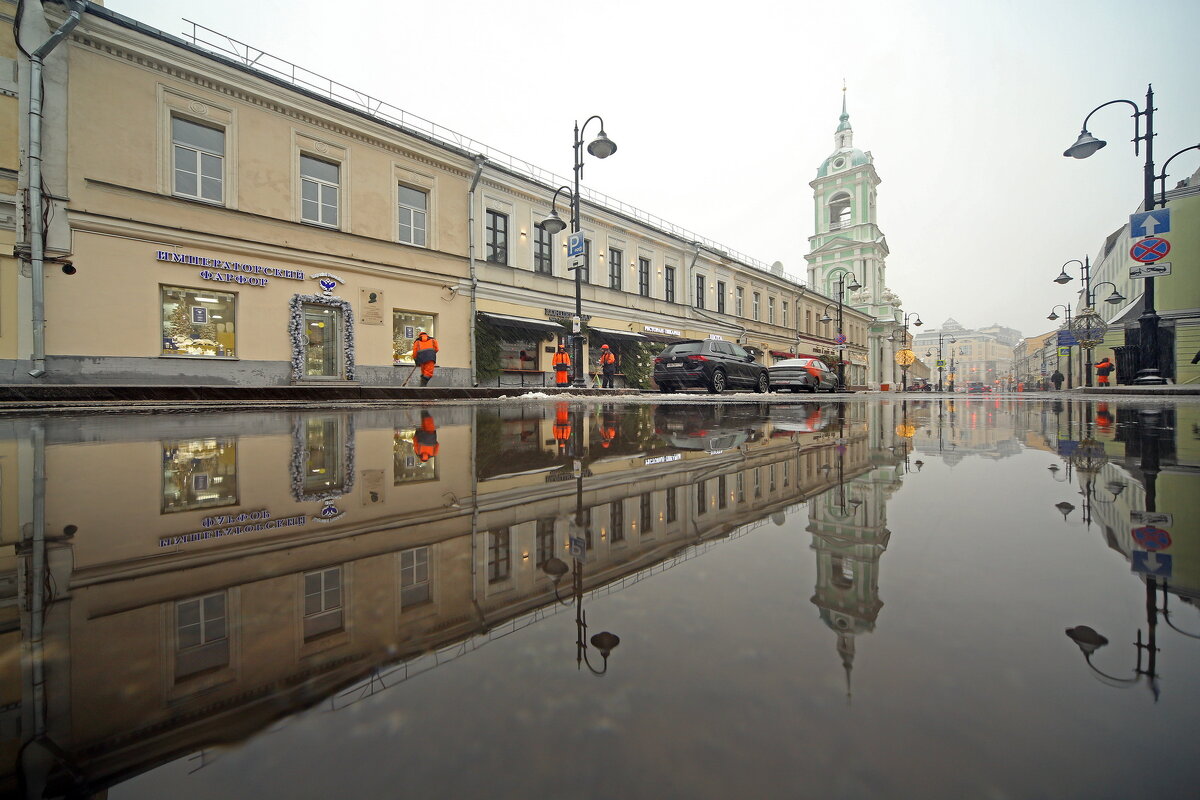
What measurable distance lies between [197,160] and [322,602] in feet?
59.9

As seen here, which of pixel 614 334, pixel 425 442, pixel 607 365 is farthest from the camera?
pixel 614 334

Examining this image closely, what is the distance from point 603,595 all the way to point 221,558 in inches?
40.9

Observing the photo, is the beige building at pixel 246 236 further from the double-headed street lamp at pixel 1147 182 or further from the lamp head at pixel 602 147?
the double-headed street lamp at pixel 1147 182

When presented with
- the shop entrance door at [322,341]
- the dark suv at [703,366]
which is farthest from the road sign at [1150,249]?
the shop entrance door at [322,341]

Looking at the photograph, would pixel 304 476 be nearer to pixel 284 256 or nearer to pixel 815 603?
pixel 815 603

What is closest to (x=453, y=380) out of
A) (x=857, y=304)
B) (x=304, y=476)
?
(x=304, y=476)

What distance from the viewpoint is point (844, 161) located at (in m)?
56.1

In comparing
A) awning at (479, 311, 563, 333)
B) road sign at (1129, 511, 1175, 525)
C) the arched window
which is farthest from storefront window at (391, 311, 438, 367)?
the arched window

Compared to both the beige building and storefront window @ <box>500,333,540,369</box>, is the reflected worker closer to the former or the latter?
the beige building

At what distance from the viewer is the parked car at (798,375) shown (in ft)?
61.8

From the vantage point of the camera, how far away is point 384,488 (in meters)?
2.30

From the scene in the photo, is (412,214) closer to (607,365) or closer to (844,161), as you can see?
A: (607,365)

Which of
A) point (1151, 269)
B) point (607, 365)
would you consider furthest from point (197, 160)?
point (1151, 269)

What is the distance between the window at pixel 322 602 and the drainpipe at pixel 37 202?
1574 centimetres
